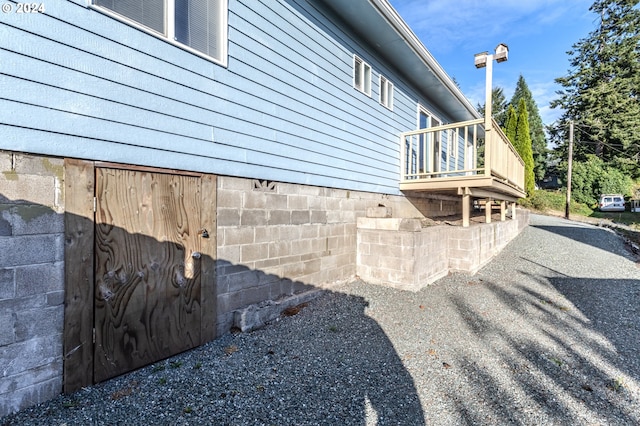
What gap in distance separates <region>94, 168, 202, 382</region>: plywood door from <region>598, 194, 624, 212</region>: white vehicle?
2993 centimetres

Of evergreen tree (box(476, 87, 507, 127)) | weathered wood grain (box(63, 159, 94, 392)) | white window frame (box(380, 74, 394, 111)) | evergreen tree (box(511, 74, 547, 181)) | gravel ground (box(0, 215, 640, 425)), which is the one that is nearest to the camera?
gravel ground (box(0, 215, 640, 425))

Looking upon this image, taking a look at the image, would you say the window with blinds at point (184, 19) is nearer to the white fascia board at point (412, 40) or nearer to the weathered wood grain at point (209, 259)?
the weathered wood grain at point (209, 259)

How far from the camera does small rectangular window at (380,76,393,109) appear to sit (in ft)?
22.2

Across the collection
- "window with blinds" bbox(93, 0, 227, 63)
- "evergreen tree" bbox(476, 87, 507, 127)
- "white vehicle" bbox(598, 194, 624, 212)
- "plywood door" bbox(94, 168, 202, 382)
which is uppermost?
"evergreen tree" bbox(476, 87, 507, 127)

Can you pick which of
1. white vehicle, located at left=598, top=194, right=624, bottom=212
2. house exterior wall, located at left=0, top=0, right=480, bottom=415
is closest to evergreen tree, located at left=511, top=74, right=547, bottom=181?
white vehicle, located at left=598, top=194, right=624, bottom=212

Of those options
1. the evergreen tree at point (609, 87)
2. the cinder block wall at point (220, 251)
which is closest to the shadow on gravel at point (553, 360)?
the cinder block wall at point (220, 251)

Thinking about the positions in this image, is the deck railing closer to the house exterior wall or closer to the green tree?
the house exterior wall

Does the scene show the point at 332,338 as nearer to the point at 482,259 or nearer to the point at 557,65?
the point at 482,259

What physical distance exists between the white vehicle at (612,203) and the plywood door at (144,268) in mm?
29927

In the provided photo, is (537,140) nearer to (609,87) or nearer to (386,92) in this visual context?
(609,87)

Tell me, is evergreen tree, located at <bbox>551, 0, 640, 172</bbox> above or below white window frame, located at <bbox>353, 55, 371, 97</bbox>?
above

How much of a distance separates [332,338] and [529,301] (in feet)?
11.1

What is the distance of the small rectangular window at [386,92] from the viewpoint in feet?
22.2

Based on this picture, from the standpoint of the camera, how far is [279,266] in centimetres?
416
